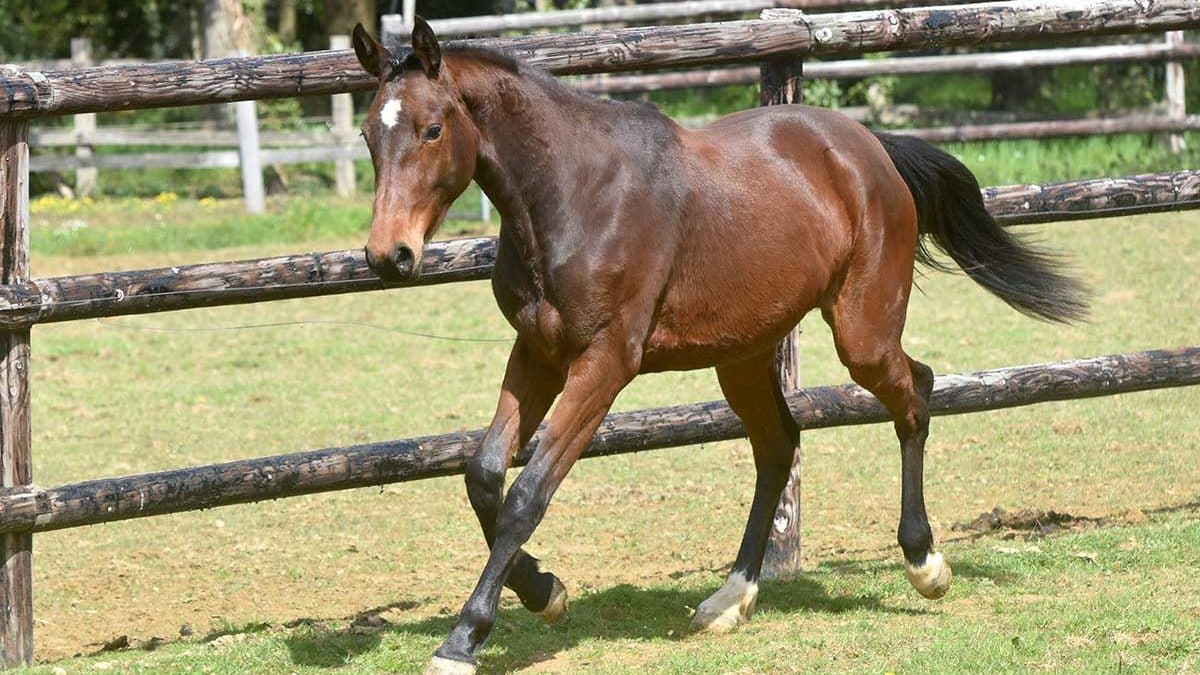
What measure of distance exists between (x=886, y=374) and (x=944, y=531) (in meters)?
1.55

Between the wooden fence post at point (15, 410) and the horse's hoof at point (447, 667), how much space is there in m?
1.60

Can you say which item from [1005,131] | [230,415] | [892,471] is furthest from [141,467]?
[1005,131]

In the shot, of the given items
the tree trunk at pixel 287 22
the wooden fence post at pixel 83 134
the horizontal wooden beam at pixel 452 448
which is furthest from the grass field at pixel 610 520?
the tree trunk at pixel 287 22

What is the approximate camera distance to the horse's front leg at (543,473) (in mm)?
4469

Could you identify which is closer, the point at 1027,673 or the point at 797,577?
the point at 1027,673

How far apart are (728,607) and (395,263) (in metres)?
1.85

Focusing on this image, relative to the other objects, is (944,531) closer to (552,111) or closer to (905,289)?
(905,289)

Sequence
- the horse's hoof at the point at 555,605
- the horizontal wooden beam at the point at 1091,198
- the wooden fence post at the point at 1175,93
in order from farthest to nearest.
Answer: the wooden fence post at the point at 1175,93, the horizontal wooden beam at the point at 1091,198, the horse's hoof at the point at 555,605

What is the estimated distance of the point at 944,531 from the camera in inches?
265

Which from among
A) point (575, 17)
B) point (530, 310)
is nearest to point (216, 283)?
point (530, 310)

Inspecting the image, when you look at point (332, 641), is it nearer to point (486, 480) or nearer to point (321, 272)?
point (486, 480)

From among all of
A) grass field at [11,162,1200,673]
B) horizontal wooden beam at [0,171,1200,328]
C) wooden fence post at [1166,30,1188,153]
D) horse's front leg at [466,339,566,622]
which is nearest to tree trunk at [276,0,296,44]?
grass field at [11,162,1200,673]

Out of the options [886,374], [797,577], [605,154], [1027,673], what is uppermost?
[605,154]

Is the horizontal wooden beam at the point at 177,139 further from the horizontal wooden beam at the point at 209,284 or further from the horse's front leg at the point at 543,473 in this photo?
the horse's front leg at the point at 543,473
